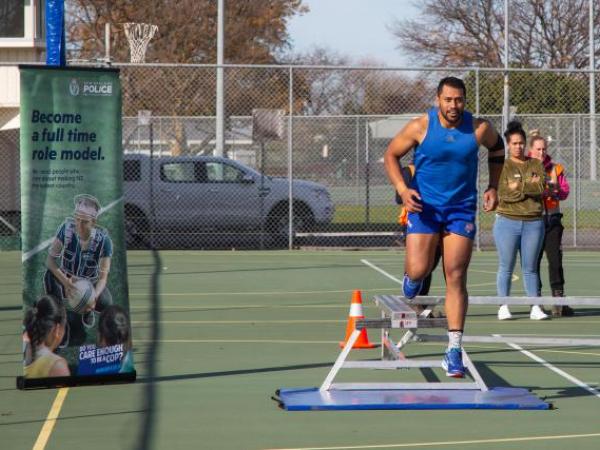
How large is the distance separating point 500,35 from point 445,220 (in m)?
53.7

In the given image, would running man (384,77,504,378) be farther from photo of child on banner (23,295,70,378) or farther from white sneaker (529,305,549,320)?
white sneaker (529,305,549,320)

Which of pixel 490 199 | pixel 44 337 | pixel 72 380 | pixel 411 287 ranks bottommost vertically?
pixel 72 380

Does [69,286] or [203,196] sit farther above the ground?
[203,196]

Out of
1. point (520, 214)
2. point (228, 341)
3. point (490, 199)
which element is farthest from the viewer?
point (520, 214)

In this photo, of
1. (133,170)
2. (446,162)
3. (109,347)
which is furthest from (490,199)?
(133,170)

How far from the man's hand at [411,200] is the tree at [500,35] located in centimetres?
4918

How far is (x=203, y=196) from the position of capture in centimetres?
2455

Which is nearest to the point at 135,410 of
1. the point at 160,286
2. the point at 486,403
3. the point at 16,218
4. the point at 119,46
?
the point at 486,403

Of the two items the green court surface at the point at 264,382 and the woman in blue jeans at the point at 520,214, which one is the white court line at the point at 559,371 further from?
the woman in blue jeans at the point at 520,214

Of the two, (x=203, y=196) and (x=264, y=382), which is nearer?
(x=264, y=382)

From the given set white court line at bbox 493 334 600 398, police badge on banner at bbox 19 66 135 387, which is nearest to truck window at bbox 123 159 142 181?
white court line at bbox 493 334 600 398

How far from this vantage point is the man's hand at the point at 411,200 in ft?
31.2

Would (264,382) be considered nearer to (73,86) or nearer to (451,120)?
(451,120)

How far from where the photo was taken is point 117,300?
962cm
